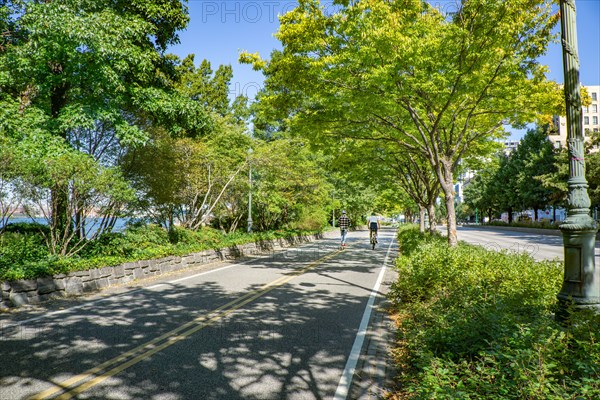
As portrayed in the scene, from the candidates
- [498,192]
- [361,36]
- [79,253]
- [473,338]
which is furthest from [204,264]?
[498,192]

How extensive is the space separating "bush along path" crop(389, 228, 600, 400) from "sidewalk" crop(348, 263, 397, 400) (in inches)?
5.9

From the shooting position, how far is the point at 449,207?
1182cm

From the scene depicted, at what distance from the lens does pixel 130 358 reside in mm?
4988

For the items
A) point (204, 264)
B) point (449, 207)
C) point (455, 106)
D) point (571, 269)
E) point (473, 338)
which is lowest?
point (204, 264)

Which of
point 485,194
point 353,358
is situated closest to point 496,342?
point 353,358

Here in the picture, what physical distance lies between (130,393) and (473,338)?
374 cm

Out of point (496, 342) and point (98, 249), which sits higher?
point (496, 342)

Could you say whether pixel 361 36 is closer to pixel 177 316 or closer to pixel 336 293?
pixel 336 293

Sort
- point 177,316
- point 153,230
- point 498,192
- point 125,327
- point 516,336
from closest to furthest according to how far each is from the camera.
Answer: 1. point 516,336
2. point 125,327
3. point 177,316
4. point 153,230
5. point 498,192

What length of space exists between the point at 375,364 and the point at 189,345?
271 cm

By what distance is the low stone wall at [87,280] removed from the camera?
8.05 m

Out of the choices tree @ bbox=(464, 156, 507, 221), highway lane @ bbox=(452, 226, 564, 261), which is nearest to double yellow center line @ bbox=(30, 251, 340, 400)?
highway lane @ bbox=(452, 226, 564, 261)

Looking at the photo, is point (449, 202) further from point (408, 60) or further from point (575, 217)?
point (575, 217)

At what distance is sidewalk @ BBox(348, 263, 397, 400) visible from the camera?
421 cm
